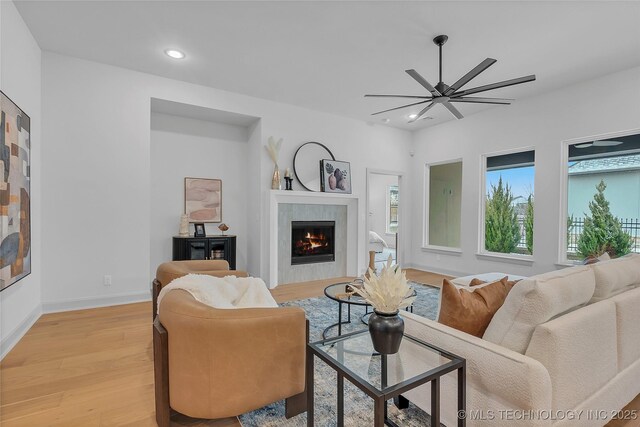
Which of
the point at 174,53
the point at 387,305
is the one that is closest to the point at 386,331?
the point at 387,305

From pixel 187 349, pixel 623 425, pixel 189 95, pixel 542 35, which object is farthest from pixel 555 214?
pixel 189 95

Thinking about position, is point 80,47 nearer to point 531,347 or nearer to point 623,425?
point 531,347

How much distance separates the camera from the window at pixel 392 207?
975cm

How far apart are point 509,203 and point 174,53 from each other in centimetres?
529

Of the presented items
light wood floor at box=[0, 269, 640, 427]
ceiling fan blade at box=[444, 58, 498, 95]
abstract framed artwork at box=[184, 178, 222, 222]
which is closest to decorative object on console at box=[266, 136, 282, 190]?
abstract framed artwork at box=[184, 178, 222, 222]

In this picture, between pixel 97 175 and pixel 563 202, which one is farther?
pixel 563 202

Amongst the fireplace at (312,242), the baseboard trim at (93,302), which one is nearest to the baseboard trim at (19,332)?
the baseboard trim at (93,302)

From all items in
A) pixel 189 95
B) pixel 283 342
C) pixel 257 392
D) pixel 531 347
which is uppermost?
pixel 189 95

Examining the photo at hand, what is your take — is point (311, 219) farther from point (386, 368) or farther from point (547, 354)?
point (547, 354)

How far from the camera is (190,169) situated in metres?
4.80

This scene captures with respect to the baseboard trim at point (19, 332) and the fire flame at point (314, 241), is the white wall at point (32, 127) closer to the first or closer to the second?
the baseboard trim at point (19, 332)

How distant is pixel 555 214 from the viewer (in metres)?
4.31

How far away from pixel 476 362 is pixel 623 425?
117 centimetres

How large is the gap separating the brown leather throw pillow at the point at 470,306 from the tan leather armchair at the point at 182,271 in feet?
5.87
